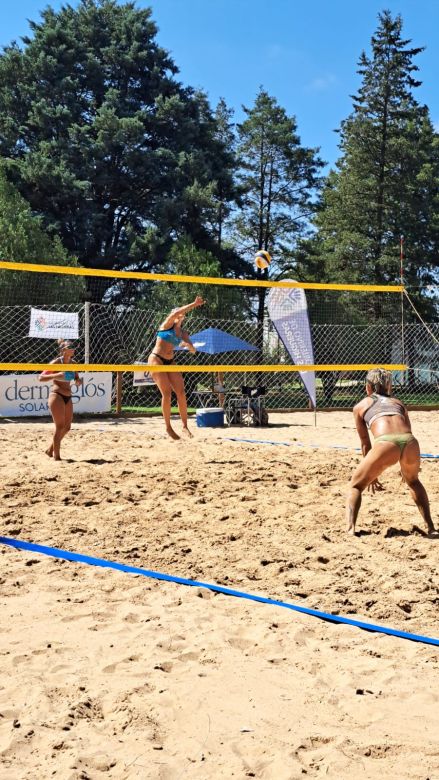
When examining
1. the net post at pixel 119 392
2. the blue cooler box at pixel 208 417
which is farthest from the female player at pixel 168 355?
the net post at pixel 119 392

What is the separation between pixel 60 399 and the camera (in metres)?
6.61

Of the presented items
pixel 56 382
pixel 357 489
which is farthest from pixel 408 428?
pixel 56 382

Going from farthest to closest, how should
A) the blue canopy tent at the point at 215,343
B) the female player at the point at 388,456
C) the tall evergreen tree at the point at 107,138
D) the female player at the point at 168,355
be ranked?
1. the tall evergreen tree at the point at 107,138
2. the blue canopy tent at the point at 215,343
3. the female player at the point at 168,355
4. the female player at the point at 388,456

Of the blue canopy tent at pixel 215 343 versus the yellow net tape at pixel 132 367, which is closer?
the yellow net tape at pixel 132 367

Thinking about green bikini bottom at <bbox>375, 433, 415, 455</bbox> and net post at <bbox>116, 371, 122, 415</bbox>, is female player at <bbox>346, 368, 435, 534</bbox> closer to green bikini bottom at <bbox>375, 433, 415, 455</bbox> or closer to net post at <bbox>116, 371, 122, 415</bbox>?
green bikini bottom at <bbox>375, 433, 415, 455</bbox>

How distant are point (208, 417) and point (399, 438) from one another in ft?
23.8

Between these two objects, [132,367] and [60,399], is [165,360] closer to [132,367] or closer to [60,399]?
[132,367]

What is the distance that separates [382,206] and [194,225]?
6.56m

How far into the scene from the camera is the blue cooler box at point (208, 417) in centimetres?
1096

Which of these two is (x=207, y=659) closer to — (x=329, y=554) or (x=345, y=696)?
(x=345, y=696)

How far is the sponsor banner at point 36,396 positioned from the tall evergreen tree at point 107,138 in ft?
35.9

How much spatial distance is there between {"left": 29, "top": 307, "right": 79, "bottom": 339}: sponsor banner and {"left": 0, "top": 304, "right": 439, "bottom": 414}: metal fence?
1.69 feet

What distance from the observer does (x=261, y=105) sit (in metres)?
27.4

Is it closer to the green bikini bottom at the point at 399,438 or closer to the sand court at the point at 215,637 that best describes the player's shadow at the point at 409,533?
the sand court at the point at 215,637
